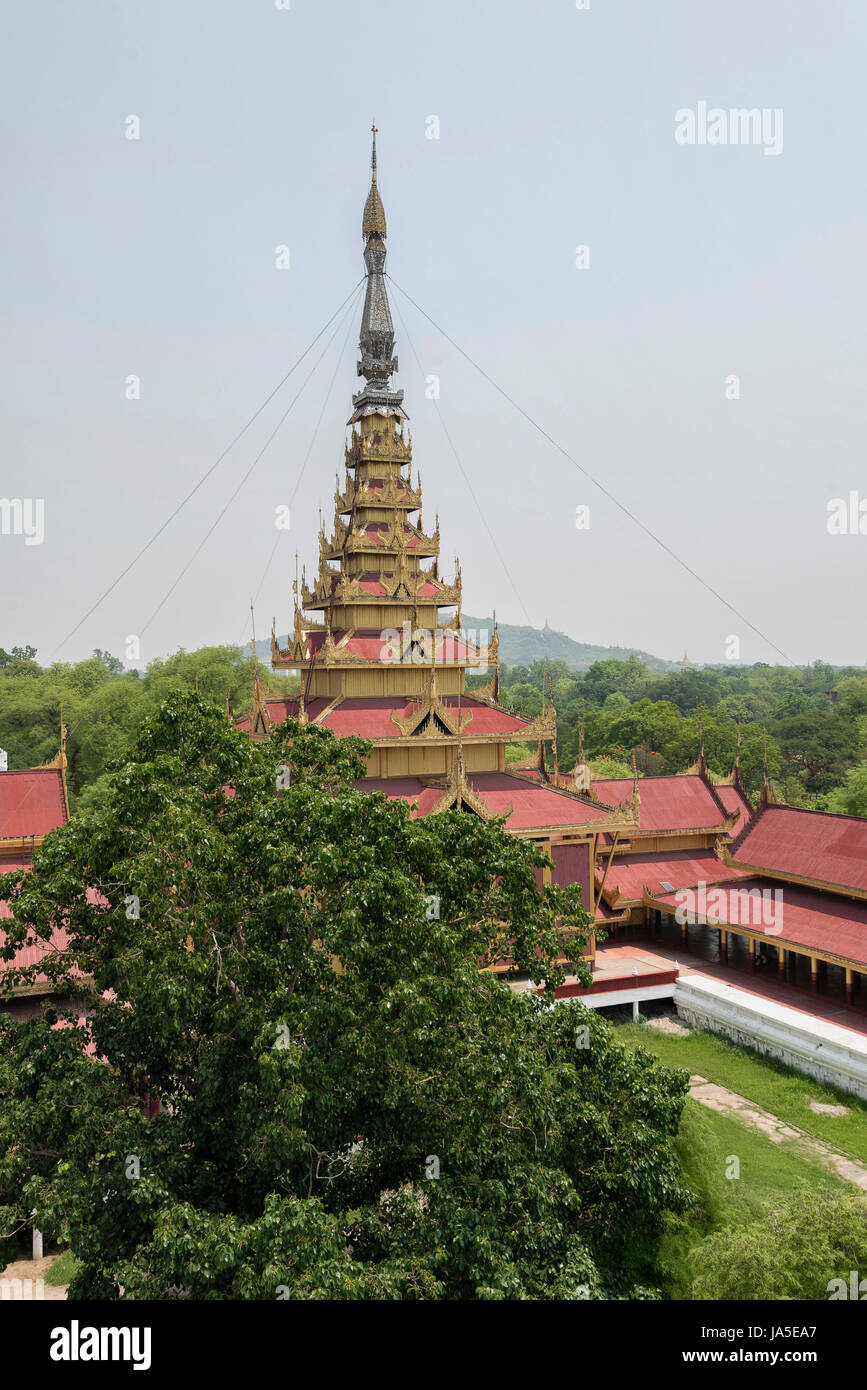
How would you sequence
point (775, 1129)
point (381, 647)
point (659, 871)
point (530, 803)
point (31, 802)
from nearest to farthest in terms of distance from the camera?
point (775, 1129)
point (31, 802)
point (530, 803)
point (381, 647)
point (659, 871)

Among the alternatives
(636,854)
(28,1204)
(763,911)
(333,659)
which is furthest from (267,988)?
(636,854)

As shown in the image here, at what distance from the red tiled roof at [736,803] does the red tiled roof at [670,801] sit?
0.76 metres

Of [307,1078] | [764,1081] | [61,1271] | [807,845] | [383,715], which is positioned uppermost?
[383,715]

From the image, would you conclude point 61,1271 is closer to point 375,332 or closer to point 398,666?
point 398,666

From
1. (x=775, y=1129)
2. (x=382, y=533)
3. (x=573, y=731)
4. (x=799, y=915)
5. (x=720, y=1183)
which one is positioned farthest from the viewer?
(x=573, y=731)

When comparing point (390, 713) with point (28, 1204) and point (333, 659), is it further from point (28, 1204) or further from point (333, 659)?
point (28, 1204)

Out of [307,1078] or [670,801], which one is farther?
[670,801]

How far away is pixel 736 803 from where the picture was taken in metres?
32.1

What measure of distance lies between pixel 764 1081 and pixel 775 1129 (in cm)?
242

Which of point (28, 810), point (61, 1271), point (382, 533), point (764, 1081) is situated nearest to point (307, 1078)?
point (61, 1271)

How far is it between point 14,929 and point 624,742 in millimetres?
67926

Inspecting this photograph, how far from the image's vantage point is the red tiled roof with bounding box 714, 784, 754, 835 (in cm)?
3158

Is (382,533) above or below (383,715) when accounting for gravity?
above
